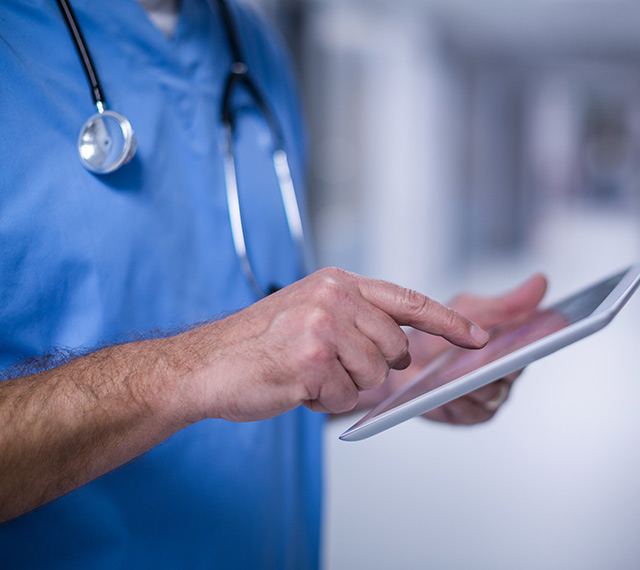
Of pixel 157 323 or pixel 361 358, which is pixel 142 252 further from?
pixel 361 358

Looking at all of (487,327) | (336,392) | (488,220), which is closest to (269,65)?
(487,327)

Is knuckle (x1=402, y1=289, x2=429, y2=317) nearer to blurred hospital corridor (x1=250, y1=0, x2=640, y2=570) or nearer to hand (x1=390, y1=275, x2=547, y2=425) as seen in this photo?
hand (x1=390, y1=275, x2=547, y2=425)

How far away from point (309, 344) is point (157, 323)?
26 cm

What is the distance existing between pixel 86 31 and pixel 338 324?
44cm

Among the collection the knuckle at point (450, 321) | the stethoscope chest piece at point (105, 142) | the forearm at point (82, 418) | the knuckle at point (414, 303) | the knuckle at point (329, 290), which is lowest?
the forearm at point (82, 418)

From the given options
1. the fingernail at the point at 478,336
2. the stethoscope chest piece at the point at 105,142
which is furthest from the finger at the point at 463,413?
the stethoscope chest piece at the point at 105,142

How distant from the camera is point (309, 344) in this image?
0.43 metres

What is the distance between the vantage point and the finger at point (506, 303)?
2.48 feet

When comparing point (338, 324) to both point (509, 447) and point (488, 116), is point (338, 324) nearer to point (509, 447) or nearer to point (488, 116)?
Result: point (509, 447)

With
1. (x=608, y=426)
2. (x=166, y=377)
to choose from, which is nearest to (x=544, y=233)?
(x=608, y=426)

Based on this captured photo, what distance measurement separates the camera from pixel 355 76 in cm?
418

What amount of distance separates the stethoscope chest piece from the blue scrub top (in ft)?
0.04

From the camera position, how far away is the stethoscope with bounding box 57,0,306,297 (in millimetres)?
551

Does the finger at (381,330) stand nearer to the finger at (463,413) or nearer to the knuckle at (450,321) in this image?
the knuckle at (450,321)
